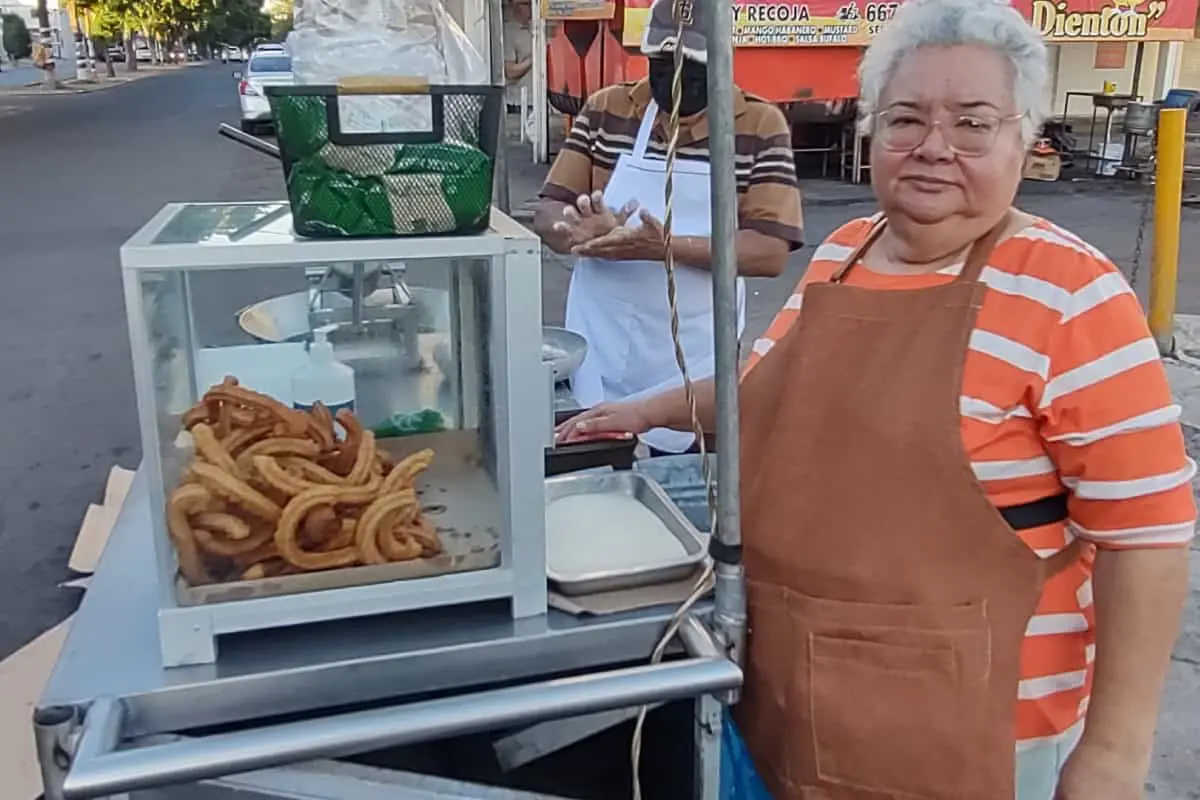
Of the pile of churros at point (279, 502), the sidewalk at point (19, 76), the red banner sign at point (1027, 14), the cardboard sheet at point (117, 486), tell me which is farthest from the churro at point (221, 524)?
the sidewalk at point (19, 76)

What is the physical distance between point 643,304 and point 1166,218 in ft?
13.6

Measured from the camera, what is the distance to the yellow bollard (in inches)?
211

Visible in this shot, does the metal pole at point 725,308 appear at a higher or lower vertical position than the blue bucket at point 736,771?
higher

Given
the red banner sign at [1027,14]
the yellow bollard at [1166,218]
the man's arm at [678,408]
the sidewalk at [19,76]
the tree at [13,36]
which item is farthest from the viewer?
the tree at [13,36]

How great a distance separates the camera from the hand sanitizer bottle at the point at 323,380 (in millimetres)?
1429

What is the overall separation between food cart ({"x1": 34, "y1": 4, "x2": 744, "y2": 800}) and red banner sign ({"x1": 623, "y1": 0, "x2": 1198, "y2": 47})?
8.73 metres

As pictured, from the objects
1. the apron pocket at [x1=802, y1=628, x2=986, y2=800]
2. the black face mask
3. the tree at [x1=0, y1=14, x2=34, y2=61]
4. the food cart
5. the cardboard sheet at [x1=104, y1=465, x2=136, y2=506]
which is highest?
the tree at [x1=0, y1=14, x2=34, y2=61]

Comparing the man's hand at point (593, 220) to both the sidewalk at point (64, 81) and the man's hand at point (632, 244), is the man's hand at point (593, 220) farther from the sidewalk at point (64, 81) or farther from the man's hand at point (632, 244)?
the sidewalk at point (64, 81)

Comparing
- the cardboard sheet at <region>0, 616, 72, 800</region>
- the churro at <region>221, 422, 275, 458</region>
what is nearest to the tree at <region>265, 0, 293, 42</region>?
the churro at <region>221, 422, 275, 458</region>

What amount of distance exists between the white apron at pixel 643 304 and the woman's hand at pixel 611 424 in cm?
49

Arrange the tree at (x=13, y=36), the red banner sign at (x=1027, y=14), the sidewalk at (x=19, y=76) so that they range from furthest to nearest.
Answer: the tree at (x=13, y=36)
the sidewalk at (x=19, y=76)
the red banner sign at (x=1027, y=14)

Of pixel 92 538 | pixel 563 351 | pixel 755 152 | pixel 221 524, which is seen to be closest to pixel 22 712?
pixel 92 538

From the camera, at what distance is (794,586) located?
1.25 metres

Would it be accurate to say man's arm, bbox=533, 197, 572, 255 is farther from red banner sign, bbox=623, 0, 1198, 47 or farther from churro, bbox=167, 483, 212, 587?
red banner sign, bbox=623, 0, 1198, 47
